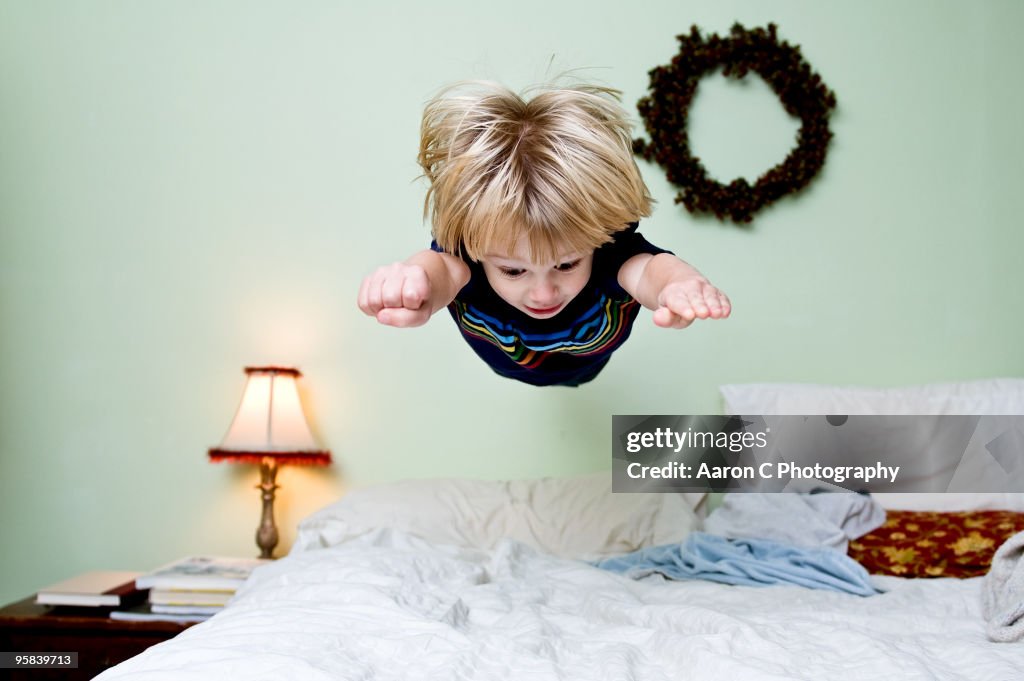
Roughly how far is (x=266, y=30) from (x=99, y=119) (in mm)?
634

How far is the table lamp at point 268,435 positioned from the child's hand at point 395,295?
140cm

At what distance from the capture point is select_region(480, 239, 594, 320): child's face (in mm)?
1193

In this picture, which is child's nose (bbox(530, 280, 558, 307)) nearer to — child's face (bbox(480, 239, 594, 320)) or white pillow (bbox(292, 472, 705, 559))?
child's face (bbox(480, 239, 594, 320))

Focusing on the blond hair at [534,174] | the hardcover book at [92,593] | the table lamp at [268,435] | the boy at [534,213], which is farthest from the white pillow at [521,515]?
the blond hair at [534,174]

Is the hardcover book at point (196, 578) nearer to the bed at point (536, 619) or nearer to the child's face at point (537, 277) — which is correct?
the bed at point (536, 619)

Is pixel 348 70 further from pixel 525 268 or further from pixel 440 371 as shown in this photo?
pixel 525 268

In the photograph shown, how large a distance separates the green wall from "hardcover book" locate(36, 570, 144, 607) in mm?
412

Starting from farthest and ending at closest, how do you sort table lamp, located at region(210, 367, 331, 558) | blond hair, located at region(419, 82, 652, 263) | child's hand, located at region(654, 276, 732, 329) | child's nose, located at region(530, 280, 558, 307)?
table lamp, located at region(210, 367, 331, 558) < child's nose, located at region(530, 280, 558, 307) < blond hair, located at region(419, 82, 652, 263) < child's hand, located at region(654, 276, 732, 329)

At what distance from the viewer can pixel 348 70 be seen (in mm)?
2648

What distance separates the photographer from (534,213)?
1.13 meters

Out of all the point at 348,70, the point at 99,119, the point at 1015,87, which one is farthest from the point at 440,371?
the point at 1015,87

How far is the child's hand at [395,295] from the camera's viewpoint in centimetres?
104

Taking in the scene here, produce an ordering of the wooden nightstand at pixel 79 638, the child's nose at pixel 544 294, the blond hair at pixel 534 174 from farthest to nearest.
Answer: the wooden nightstand at pixel 79 638 < the child's nose at pixel 544 294 < the blond hair at pixel 534 174

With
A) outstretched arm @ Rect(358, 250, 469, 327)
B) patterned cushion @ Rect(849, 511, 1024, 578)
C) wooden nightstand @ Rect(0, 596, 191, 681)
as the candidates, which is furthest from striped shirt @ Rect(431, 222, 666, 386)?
wooden nightstand @ Rect(0, 596, 191, 681)
